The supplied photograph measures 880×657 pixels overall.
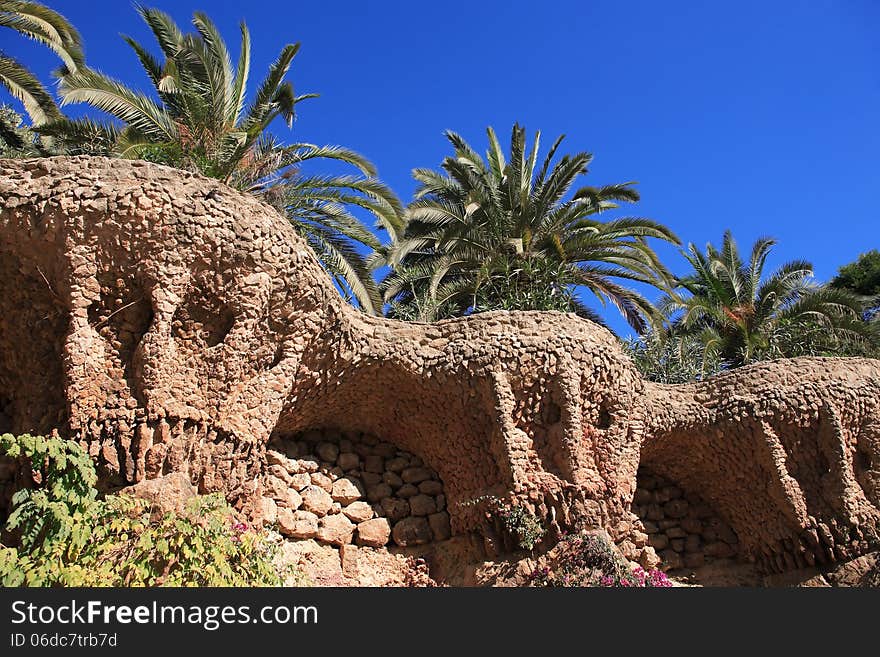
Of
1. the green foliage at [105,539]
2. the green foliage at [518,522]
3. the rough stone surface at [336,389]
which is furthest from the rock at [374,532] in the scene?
the green foliage at [105,539]

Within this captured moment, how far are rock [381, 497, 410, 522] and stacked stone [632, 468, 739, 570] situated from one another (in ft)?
10.9

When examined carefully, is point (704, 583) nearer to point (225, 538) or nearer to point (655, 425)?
point (655, 425)

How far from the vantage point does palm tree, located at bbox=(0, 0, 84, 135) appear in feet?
37.7

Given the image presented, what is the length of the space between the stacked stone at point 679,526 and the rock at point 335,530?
407 cm

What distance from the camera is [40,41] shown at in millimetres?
11742

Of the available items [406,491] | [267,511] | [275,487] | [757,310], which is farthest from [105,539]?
[757,310]

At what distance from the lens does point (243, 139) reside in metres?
10.6

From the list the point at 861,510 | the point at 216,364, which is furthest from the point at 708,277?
the point at 216,364

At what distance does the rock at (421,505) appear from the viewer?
8.98 m

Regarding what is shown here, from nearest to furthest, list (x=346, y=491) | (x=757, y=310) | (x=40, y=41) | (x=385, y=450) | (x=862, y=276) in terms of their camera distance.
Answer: (x=346, y=491)
(x=385, y=450)
(x=40, y=41)
(x=757, y=310)
(x=862, y=276)

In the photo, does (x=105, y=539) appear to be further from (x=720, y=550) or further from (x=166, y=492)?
(x=720, y=550)

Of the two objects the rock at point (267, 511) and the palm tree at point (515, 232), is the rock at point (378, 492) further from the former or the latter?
the palm tree at point (515, 232)

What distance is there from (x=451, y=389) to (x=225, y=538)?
3303 mm

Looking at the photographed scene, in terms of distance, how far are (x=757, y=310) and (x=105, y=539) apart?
13674 millimetres
